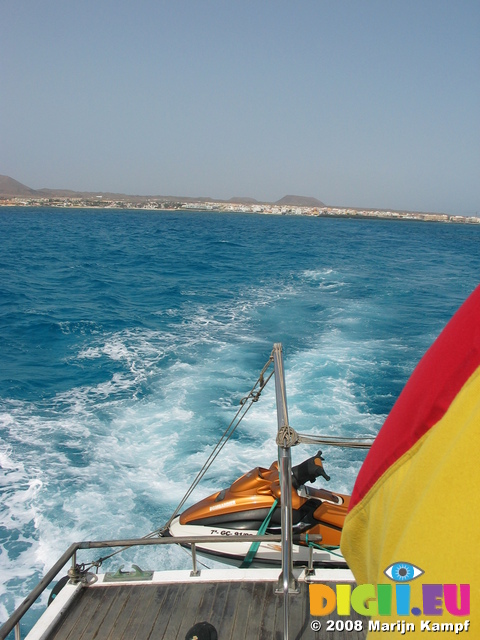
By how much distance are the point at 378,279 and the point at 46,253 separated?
26.5 meters

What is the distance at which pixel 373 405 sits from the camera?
10.4 meters

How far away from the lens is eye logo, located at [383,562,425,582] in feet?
2.44

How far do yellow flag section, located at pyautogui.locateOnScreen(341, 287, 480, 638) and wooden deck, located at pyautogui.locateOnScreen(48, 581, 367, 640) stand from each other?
10.0 ft

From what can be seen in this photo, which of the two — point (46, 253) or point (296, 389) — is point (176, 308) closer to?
point (296, 389)

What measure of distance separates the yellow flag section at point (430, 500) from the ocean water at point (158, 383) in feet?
19.2

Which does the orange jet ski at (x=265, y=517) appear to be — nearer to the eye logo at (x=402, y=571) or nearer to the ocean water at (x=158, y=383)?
the ocean water at (x=158, y=383)

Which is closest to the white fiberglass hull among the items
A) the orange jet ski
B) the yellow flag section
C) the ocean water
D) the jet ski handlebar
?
the orange jet ski

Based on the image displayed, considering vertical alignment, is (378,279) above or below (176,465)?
above

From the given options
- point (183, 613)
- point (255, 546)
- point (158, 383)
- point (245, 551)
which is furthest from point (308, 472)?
point (158, 383)

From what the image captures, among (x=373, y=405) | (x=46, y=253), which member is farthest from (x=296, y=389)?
(x=46, y=253)

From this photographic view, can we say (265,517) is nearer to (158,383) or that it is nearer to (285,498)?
(285,498)

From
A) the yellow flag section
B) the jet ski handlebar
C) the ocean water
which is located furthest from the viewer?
the ocean water

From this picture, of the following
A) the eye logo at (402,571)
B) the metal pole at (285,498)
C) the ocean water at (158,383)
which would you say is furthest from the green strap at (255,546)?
the eye logo at (402,571)

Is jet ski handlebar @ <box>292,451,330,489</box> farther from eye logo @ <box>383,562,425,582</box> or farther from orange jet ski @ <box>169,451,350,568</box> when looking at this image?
eye logo @ <box>383,562,425,582</box>
